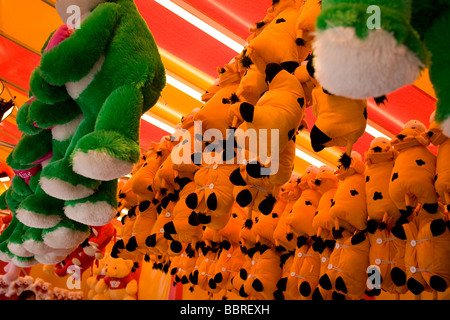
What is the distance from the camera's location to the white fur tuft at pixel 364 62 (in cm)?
46

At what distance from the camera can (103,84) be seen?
107cm

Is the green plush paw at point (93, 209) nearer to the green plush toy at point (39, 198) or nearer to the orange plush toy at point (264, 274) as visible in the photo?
the green plush toy at point (39, 198)

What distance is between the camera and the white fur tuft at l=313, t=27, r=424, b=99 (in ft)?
1.52

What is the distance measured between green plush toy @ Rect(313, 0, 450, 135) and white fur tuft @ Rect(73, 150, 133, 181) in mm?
517

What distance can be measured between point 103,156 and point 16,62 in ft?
7.47

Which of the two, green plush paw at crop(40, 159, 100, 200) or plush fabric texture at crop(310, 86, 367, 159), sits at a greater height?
plush fabric texture at crop(310, 86, 367, 159)

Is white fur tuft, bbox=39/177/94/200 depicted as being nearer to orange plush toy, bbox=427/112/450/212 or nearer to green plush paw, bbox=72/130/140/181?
green plush paw, bbox=72/130/140/181

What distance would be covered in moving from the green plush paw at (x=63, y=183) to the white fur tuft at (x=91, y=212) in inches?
1.3

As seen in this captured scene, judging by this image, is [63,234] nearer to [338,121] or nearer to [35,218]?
[35,218]

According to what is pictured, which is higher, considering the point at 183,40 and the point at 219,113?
the point at 183,40

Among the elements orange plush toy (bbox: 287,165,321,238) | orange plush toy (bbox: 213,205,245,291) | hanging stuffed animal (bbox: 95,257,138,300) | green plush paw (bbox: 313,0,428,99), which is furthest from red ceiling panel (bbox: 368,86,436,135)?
hanging stuffed animal (bbox: 95,257,138,300)

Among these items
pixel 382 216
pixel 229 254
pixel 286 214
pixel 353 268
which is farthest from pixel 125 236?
pixel 382 216
